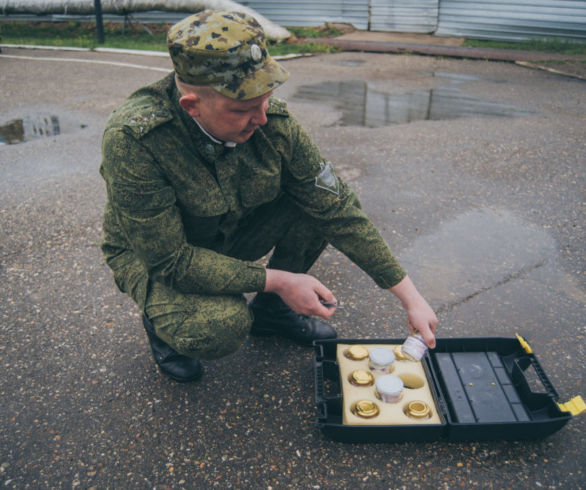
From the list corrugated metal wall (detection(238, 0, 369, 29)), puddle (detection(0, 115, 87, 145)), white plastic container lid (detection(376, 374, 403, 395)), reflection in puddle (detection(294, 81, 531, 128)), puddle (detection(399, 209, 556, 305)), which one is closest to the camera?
white plastic container lid (detection(376, 374, 403, 395))

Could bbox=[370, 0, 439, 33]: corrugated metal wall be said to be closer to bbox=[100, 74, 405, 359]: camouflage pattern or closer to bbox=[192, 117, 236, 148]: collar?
bbox=[100, 74, 405, 359]: camouflage pattern

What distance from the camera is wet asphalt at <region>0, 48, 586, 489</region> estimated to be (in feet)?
5.84

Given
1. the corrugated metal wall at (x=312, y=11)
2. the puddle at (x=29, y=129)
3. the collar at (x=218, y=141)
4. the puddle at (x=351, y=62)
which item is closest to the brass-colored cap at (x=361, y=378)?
the collar at (x=218, y=141)

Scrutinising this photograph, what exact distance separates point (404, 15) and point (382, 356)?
10.4 metres

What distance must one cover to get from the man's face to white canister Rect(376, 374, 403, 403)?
1.03 meters

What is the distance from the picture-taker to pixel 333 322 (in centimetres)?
250

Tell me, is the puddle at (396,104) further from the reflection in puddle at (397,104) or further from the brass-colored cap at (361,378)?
the brass-colored cap at (361,378)

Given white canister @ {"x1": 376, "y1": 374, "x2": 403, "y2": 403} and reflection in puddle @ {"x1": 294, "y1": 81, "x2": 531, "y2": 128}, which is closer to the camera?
white canister @ {"x1": 376, "y1": 374, "x2": 403, "y2": 403}

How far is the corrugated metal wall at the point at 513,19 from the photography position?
912cm

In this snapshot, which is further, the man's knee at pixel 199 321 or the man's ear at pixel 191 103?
the man's knee at pixel 199 321

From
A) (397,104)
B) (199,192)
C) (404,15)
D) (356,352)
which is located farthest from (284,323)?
(404,15)

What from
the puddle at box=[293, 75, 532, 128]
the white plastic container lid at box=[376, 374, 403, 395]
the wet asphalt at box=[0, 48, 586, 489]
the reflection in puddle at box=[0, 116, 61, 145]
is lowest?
the wet asphalt at box=[0, 48, 586, 489]

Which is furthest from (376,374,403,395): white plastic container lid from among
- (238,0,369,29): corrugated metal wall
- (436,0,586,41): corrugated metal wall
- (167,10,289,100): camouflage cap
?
(238,0,369,29): corrugated metal wall

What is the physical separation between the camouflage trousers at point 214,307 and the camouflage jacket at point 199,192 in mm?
73
